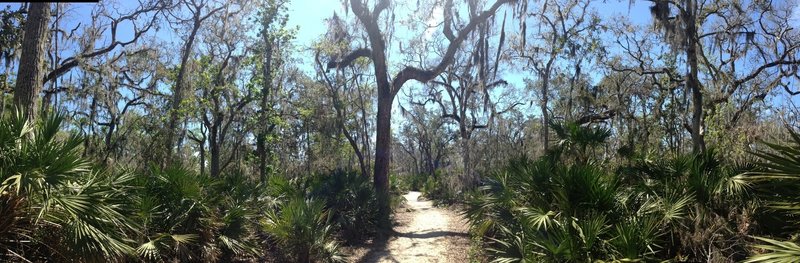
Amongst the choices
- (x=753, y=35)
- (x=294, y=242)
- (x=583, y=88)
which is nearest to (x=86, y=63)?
(x=294, y=242)

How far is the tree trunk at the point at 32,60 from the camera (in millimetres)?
7320

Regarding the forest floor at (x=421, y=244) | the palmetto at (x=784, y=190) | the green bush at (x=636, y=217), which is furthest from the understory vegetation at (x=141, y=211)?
the palmetto at (x=784, y=190)

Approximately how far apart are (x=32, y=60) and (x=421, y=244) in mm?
8968

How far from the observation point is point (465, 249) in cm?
1148

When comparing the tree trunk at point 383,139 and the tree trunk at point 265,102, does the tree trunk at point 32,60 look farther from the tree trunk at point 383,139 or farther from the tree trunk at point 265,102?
the tree trunk at point 265,102

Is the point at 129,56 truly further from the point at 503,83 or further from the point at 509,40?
the point at 503,83

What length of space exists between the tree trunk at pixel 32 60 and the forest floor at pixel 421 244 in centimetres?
658

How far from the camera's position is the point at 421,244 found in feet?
40.3

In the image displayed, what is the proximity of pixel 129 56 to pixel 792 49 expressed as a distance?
25.4m

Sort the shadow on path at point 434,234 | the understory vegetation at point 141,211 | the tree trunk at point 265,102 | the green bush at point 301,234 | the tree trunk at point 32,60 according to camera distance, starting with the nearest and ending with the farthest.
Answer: the understory vegetation at point 141,211, the tree trunk at point 32,60, the green bush at point 301,234, the shadow on path at point 434,234, the tree trunk at point 265,102

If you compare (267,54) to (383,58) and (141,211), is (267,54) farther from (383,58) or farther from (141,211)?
(141,211)

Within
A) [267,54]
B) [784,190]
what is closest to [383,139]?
[267,54]

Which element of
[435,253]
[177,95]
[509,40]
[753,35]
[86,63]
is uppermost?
[509,40]

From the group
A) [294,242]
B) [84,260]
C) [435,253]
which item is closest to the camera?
[84,260]
